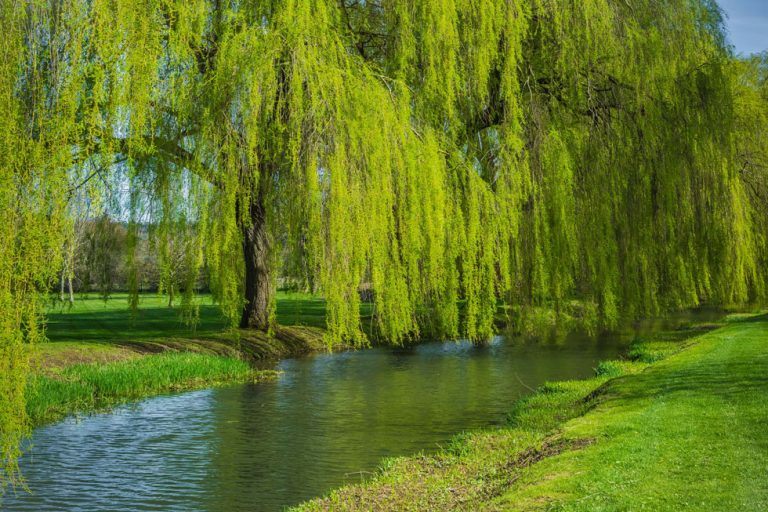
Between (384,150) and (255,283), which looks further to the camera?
(255,283)

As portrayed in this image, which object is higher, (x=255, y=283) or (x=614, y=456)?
(x=255, y=283)

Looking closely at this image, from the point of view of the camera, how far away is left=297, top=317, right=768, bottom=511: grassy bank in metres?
6.00

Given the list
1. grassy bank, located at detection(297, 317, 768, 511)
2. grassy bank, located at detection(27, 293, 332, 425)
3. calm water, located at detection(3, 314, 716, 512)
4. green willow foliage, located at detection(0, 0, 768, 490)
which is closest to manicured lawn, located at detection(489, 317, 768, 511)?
grassy bank, located at detection(297, 317, 768, 511)

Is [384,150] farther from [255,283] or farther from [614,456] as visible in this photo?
[255,283]

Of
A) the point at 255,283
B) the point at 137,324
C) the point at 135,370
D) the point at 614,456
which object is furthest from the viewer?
the point at 137,324

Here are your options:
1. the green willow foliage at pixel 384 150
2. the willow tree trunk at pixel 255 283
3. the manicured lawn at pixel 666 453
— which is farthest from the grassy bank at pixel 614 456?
the willow tree trunk at pixel 255 283

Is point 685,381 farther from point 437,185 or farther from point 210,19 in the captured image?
point 210,19

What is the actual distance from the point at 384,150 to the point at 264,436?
4159mm

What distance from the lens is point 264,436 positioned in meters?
10.8

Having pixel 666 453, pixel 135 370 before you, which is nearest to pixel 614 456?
pixel 666 453

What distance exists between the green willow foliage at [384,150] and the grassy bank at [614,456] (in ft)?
5.45

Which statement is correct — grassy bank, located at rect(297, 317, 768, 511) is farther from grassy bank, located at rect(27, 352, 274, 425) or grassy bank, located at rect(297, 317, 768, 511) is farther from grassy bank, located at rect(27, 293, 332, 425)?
grassy bank, located at rect(27, 352, 274, 425)

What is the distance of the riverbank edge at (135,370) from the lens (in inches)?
499

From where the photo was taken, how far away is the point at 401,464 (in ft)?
28.9
